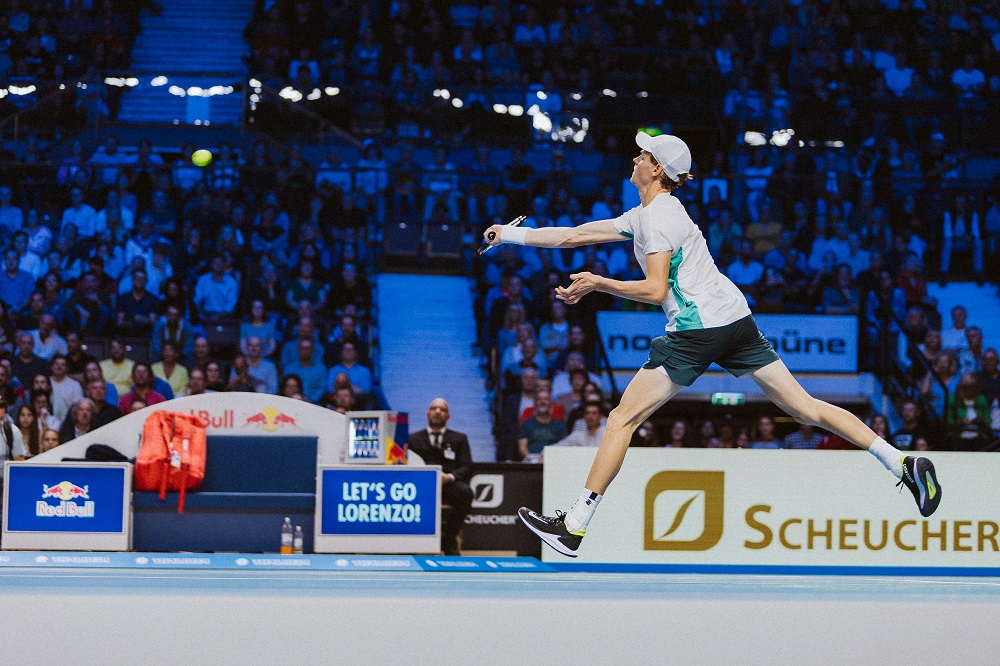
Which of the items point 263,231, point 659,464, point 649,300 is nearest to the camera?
point 649,300

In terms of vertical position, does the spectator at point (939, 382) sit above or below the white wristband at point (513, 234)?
below

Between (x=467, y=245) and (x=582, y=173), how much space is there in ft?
5.40

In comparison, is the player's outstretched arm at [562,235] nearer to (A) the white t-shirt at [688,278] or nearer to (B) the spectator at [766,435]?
(A) the white t-shirt at [688,278]

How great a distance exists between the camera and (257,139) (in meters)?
15.1

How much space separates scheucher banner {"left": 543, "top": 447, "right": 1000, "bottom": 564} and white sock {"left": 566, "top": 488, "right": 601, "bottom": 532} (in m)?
3.72

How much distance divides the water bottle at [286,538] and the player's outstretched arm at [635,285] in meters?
5.12

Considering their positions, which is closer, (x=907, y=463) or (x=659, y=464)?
(x=907, y=463)

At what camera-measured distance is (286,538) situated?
9.77 metres

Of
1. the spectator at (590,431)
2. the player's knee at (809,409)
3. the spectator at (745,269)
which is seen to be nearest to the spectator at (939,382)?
the spectator at (745,269)

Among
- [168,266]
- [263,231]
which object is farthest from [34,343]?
[263,231]

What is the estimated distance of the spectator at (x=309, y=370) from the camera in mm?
12547

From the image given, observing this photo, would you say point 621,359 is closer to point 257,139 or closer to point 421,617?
point 257,139

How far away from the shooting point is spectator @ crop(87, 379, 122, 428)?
10828mm

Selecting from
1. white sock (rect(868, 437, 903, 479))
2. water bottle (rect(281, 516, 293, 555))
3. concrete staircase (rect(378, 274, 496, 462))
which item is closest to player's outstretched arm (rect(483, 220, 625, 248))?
white sock (rect(868, 437, 903, 479))
